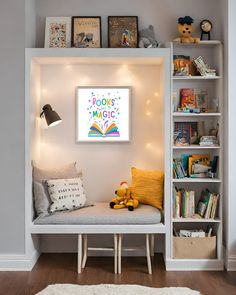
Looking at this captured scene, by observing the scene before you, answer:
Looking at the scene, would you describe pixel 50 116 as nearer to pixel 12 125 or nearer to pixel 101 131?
pixel 12 125

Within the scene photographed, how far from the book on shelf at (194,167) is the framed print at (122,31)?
1.20 metres

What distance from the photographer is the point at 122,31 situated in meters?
4.56

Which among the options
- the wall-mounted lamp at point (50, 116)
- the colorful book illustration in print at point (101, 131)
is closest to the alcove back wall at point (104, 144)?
the colorful book illustration in print at point (101, 131)

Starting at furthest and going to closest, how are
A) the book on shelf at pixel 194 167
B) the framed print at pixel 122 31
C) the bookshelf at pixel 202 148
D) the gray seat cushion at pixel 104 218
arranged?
the framed print at pixel 122 31 < the book on shelf at pixel 194 167 < the bookshelf at pixel 202 148 < the gray seat cushion at pixel 104 218

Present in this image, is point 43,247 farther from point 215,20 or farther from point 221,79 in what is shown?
point 215,20

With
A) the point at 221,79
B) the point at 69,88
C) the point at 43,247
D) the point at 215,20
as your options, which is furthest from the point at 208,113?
the point at 43,247

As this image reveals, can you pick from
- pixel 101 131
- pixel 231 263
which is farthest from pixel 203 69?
pixel 231 263

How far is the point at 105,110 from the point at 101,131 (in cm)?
22

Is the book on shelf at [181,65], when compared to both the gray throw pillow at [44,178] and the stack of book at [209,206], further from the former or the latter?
the gray throw pillow at [44,178]

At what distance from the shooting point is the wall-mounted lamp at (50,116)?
4.46 m

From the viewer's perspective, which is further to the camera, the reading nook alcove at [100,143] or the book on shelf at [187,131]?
the reading nook alcove at [100,143]

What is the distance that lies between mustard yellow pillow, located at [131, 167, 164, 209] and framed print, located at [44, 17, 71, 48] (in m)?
1.43

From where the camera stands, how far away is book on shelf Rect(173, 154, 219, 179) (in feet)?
14.4

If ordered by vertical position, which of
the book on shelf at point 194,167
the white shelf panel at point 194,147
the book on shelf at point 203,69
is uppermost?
the book on shelf at point 203,69
